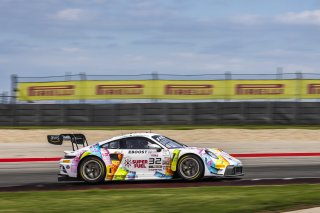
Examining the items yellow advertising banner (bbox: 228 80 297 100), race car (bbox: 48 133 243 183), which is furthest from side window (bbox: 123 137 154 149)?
yellow advertising banner (bbox: 228 80 297 100)

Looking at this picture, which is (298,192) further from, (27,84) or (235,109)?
(27,84)

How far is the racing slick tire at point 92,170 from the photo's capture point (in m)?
14.7

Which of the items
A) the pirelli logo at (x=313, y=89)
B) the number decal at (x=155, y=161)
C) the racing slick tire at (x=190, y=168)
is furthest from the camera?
the pirelli logo at (x=313, y=89)

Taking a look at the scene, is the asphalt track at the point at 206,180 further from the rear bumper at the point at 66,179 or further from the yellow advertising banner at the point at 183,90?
the yellow advertising banner at the point at 183,90

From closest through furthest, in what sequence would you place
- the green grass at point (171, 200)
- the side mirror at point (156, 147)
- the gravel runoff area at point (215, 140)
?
the green grass at point (171, 200)
the side mirror at point (156, 147)
the gravel runoff area at point (215, 140)

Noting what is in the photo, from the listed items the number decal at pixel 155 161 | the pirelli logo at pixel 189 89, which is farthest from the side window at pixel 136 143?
the pirelli logo at pixel 189 89

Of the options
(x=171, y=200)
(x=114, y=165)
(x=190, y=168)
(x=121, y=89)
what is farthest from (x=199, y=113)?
(x=171, y=200)

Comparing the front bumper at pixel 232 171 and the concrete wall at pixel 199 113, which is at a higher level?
the concrete wall at pixel 199 113

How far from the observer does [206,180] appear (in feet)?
48.2

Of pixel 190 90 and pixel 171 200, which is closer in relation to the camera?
pixel 171 200

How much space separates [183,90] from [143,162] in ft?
54.5

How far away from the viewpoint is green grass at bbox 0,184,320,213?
10.3 meters

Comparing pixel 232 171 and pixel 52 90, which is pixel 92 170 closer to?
pixel 232 171

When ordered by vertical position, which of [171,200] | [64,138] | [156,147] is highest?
[64,138]
